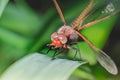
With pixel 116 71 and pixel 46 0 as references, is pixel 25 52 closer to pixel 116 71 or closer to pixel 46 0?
pixel 46 0

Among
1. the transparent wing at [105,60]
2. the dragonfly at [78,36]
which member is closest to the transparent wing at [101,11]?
the dragonfly at [78,36]

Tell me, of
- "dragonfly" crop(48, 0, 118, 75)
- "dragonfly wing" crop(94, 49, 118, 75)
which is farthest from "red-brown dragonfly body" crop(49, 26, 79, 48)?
"dragonfly wing" crop(94, 49, 118, 75)

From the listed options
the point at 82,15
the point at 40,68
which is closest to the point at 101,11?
the point at 82,15

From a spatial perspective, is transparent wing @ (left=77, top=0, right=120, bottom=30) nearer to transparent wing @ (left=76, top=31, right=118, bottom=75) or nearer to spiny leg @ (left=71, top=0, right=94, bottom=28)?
spiny leg @ (left=71, top=0, right=94, bottom=28)

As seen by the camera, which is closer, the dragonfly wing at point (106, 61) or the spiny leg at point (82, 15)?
the dragonfly wing at point (106, 61)

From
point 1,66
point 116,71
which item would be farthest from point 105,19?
point 1,66

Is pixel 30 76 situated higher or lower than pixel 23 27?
lower

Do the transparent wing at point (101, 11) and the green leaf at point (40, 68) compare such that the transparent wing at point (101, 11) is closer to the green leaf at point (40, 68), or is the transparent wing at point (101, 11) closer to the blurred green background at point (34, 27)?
the blurred green background at point (34, 27)
